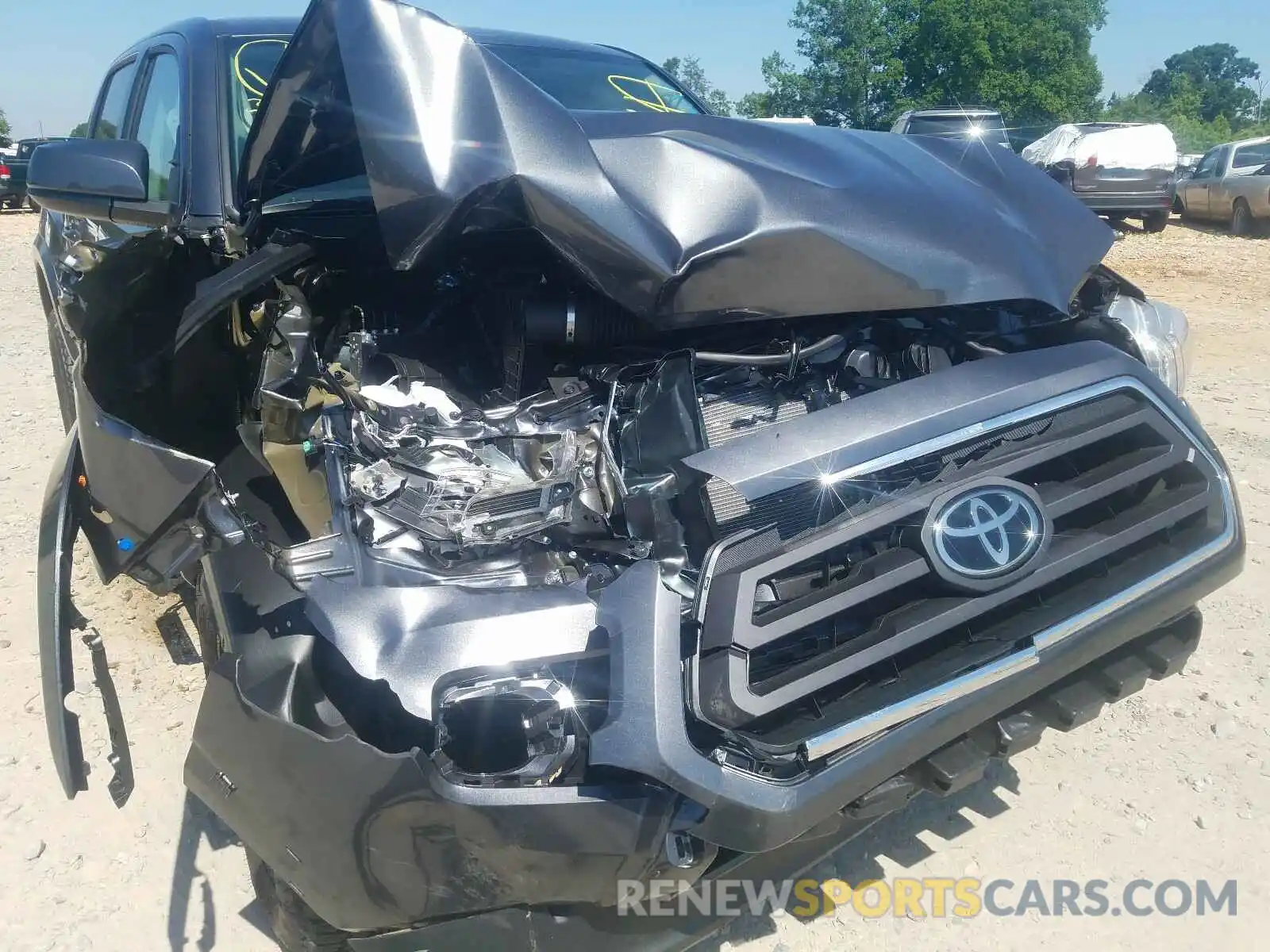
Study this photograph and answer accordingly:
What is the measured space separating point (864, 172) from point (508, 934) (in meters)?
1.78

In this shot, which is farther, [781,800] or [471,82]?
[471,82]

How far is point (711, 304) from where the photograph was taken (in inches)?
80.2

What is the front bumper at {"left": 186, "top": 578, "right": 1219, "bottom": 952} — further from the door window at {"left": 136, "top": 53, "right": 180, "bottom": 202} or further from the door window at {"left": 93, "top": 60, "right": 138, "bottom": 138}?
the door window at {"left": 93, "top": 60, "right": 138, "bottom": 138}

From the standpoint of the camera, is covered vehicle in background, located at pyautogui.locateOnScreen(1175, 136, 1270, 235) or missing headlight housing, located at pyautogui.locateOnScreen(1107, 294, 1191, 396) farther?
covered vehicle in background, located at pyautogui.locateOnScreen(1175, 136, 1270, 235)

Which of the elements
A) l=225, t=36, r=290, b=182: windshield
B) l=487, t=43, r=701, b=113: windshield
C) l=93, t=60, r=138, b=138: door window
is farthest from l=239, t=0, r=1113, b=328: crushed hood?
l=93, t=60, r=138, b=138: door window

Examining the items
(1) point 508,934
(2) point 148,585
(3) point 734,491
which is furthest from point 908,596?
(2) point 148,585

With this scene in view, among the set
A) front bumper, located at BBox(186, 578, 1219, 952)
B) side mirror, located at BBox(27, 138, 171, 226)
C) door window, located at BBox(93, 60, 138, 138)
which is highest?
door window, located at BBox(93, 60, 138, 138)

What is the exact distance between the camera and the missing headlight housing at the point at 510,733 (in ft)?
4.92

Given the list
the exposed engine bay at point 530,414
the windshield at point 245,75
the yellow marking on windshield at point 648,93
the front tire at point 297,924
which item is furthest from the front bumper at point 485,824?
the yellow marking on windshield at point 648,93

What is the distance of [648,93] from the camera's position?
370cm

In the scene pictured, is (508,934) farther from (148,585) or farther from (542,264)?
(542,264)

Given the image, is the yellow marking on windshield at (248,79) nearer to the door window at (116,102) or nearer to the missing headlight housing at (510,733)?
the door window at (116,102)

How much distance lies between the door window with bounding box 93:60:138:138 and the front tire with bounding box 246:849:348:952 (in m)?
3.34

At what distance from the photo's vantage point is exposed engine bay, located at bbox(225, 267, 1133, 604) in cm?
188
